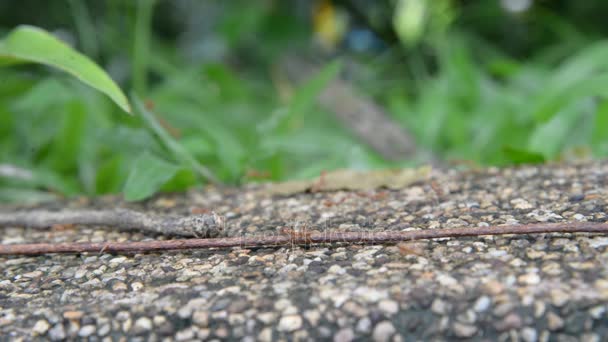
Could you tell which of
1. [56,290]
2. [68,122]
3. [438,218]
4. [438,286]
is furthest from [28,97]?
[438,286]

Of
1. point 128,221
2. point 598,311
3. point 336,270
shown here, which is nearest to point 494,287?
point 598,311

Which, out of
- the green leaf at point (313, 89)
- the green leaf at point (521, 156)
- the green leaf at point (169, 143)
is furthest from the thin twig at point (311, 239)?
the green leaf at point (313, 89)

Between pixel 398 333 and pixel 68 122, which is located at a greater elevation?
pixel 68 122

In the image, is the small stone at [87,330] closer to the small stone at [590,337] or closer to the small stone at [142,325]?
the small stone at [142,325]

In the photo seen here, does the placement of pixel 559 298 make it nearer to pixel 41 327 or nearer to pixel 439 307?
pixel 439 307

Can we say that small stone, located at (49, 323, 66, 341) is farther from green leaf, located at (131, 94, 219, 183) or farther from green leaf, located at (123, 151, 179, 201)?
green leaf, located at (131, 94, 219, 183)

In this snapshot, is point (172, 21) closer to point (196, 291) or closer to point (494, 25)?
point (494, 25)
